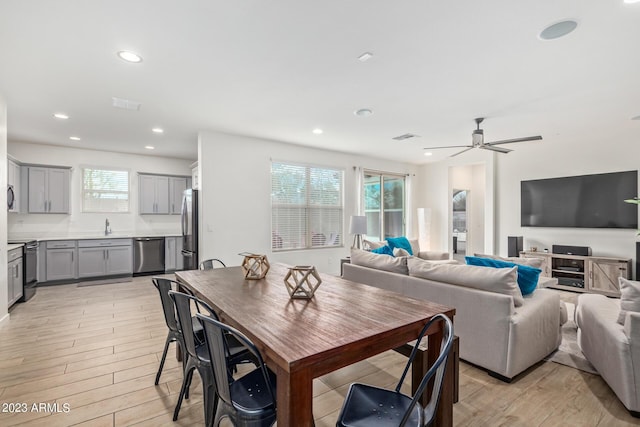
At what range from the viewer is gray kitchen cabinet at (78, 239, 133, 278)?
5715 mm

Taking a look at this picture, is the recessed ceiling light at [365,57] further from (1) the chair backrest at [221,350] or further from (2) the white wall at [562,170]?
(2) the white wall at [562,170]

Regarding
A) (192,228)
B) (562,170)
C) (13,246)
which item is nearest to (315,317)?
(192,228)

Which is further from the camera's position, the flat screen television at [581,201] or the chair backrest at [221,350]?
the flat screen television at [581,201]

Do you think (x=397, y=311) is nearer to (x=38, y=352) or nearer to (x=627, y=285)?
(x=627, y=285)

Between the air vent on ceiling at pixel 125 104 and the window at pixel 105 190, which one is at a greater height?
the air vent on ceiling at pixel 125 104

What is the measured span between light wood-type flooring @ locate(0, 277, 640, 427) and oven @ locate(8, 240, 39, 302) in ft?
4.63

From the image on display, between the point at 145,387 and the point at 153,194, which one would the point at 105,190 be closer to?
the point at 153,194

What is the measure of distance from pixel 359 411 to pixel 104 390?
2.03 m

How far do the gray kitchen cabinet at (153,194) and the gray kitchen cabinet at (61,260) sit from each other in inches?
57.7

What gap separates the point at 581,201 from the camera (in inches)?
211

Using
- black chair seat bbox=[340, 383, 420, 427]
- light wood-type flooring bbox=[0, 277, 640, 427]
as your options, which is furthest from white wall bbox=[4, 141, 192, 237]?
black chair seat bbox=[340, 383, 420, 427]

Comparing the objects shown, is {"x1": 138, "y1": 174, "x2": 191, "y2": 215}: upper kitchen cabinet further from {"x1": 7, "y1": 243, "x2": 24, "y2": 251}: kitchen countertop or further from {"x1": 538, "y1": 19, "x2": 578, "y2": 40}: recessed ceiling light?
{"x1": 538, "y1": 19, "x2": 578, "y2": 40}: recessed ceiling light

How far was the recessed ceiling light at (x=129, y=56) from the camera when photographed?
2.52 meters

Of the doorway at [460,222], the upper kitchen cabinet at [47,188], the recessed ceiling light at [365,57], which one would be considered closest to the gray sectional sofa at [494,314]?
the recessed ceiling light at [365,57]
